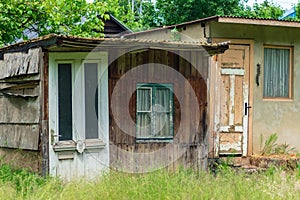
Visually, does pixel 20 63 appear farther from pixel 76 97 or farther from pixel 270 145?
pixel 270 145

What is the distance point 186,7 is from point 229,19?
34.6 ft

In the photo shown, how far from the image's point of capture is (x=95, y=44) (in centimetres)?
676

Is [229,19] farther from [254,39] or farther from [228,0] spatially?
[228,0]

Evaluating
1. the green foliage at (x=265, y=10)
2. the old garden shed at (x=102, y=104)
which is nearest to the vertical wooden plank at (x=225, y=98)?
the old garden shed at (x=102, y=104)

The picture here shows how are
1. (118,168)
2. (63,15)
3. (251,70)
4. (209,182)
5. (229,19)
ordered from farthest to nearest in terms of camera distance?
(63,15) → (251,70) → (229,19) → (118,168) → (209,182)

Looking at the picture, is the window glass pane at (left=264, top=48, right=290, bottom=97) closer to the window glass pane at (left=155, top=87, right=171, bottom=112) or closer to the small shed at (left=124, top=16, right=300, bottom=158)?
the small shed at (left=124, top=16, right=300, bottom=158)

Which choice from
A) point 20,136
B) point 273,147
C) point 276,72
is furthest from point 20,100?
point 276,72

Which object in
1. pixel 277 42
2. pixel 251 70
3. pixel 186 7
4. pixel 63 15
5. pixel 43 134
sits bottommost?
pixel 43 134

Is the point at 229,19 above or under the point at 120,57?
above

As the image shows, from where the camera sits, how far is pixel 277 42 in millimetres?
10312

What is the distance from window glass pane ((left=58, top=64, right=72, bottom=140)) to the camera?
703 centimetres

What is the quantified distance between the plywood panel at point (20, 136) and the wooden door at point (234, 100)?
4209 mm

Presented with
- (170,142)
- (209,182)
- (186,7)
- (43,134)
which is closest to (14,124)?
(43,134)

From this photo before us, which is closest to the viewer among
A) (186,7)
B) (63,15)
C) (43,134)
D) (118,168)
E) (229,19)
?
(43,134)
